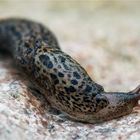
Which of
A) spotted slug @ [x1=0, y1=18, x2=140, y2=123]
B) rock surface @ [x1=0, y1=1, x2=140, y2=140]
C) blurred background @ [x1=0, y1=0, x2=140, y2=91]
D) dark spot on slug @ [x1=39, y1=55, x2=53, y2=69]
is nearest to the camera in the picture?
rock surface @ [x1=0, y1=1, x2=140, y2=140]

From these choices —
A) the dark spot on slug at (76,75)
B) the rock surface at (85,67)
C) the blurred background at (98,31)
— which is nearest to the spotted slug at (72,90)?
the dark spot on slug at (76,75)

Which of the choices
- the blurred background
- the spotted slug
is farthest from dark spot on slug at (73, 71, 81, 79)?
the blurred background

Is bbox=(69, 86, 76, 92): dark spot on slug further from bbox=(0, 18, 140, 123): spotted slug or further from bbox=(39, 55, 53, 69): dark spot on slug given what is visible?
bbox=(39, 55, 53, 69): dark spot on slug

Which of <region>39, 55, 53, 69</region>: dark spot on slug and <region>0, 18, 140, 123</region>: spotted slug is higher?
<region>39, 55, 53, 69</region>: dark spot on slug

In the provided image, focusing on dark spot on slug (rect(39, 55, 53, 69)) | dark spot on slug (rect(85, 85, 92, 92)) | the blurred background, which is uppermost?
the blurred background

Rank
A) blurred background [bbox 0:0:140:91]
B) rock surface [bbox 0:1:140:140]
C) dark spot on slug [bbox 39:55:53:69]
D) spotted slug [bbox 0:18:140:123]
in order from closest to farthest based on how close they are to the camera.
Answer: rock surface [bbox 0:1:140:140]
spotted slug [bbox 0:18:140:123]
dark spot on slug [bbox 39:55:53:69]
blurred background [bbox 0:0:140:91]

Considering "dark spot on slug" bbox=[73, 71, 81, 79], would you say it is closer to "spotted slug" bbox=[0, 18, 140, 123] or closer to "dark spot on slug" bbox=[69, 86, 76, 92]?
"spotted slug" bbox=[0, 18, 140, 123]

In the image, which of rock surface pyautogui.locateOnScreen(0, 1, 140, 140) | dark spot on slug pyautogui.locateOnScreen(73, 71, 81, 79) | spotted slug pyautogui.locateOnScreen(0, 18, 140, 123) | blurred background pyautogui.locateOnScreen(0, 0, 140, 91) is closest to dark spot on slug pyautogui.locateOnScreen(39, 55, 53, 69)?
spotted slug pyautogui.locateOnScreen(0, 18, 140, 123)

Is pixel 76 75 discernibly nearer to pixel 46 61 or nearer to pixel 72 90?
pixel 72 90

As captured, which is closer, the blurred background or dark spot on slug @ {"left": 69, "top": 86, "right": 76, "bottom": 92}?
dark spot on slug @ {"left": 69, "top": 86, "right": 76, "bottom": 92}
